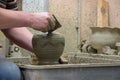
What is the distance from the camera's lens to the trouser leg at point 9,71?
4.16 ft

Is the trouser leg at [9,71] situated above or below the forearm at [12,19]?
below

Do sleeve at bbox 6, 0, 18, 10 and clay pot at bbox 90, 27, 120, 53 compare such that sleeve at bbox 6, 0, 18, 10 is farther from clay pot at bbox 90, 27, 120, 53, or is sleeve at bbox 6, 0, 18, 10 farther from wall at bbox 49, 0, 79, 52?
wall at bbox 49, 0, 79, 52

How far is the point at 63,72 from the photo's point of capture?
1342 millimetres

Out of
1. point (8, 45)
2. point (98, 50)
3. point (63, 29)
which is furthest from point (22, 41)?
point (63, 29)

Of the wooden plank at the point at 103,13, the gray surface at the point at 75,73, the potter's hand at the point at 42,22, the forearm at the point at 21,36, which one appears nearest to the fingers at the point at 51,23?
the potter's hand at the point at 42,22

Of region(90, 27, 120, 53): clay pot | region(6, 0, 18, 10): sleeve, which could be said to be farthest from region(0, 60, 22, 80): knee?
region(90, 27, 120, 53): clay pot

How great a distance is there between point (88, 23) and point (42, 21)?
10.1 ft

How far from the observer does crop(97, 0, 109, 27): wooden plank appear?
410 centimetres

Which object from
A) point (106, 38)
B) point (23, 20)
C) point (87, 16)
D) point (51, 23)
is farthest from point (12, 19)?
point (87, 16)

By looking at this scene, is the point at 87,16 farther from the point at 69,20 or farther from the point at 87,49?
the point at 87,49

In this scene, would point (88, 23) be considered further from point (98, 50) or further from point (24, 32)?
point (24, 32)

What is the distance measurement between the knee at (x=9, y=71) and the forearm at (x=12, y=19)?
17 centimetres

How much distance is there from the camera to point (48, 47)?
58.5 inches

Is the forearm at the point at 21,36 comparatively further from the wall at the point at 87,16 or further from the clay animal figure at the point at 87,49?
the wall at the point at 87,16
